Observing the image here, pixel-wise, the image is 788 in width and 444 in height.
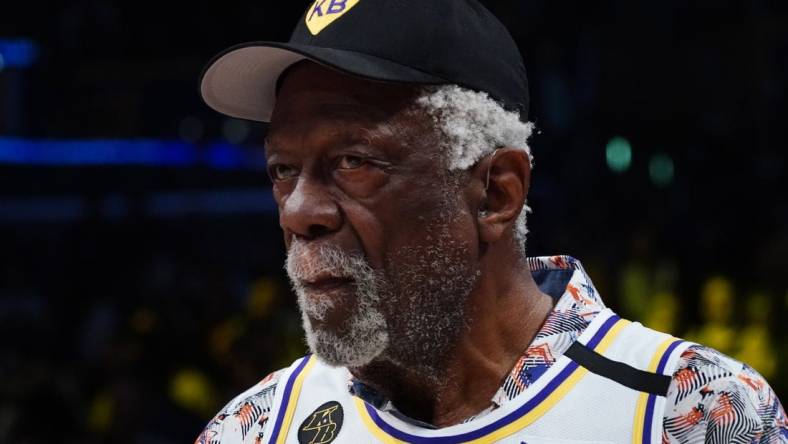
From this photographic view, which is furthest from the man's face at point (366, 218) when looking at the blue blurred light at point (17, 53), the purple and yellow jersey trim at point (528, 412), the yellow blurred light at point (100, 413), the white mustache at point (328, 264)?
the blue blurred light at point (17, 53)

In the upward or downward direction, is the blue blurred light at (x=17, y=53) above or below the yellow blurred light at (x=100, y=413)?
above

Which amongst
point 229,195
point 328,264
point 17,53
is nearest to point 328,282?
point 328,264

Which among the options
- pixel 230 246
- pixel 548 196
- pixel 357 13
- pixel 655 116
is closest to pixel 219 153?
pixel 230 246

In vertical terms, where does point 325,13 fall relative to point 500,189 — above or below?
above

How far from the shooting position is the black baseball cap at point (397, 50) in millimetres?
1720

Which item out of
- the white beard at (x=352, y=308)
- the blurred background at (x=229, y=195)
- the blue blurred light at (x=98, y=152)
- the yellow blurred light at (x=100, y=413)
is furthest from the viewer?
the blue blurred light at (x=98, y=152)

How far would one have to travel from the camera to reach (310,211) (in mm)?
1729

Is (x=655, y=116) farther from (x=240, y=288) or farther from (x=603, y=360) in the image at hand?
(x=603, y=360)

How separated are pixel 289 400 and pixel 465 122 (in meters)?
0.56

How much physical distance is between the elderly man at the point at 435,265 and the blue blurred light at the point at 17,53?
6.42 meters

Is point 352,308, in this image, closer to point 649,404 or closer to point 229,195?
point 649,404

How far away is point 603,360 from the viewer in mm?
1744

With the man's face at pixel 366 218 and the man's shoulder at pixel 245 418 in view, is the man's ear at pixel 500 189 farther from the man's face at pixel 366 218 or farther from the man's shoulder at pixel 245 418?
the man's shoulder at pixel 245 418

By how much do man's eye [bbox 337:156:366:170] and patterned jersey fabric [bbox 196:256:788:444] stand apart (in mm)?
373
